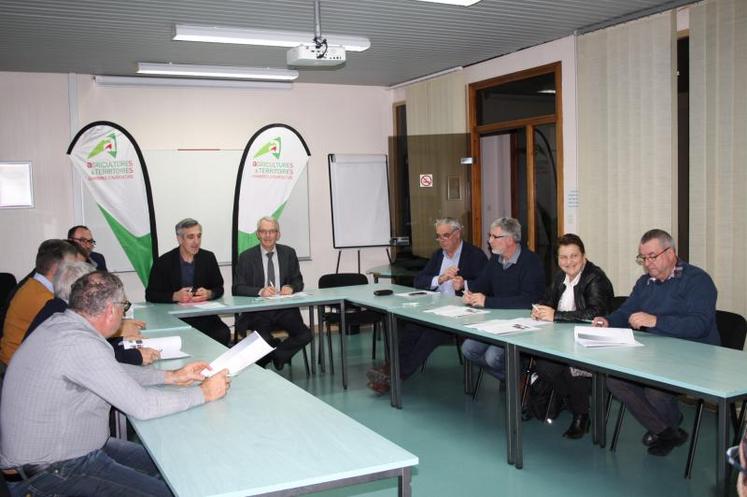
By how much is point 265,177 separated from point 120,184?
1569 mm

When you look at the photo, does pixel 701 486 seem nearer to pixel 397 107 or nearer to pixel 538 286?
pixel 538 286

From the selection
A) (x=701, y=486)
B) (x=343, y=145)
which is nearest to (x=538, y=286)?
(x=701, y=486)

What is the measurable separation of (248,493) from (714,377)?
195cm

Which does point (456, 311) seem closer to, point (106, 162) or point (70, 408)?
point (70, 408)

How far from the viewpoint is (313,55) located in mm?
5090

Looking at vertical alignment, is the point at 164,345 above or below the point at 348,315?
above

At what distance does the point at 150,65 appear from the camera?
675 centimetres

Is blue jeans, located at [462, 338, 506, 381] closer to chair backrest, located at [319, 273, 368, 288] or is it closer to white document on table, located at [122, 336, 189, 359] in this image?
chair backrest, located at [319, 273, 368, 288]

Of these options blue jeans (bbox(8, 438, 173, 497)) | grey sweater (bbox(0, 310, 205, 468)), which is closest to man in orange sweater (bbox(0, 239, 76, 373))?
grey sweater (bbox(0, 310, 205, 468))

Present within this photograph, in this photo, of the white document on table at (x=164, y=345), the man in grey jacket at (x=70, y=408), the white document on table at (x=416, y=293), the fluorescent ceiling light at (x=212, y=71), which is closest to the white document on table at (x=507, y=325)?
the white document on table at (x=416, y=293)

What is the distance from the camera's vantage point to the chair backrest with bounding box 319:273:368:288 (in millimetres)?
6707

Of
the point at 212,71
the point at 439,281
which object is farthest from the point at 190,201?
the point at 439,281

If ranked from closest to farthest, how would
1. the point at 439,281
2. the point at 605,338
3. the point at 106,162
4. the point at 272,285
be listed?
the point at 605,338 → the point at 439,281 → the point at 272,285 → the point at 106,162

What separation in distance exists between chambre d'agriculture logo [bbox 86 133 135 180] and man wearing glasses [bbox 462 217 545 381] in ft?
14.1
